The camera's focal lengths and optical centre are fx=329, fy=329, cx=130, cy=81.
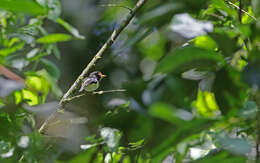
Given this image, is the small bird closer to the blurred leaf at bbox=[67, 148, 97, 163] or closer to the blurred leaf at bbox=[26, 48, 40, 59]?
the blurred leaf at bbox=[67, 148, 97, 163]

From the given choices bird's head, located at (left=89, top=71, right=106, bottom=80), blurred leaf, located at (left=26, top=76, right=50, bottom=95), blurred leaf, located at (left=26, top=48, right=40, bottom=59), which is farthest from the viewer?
blurred leaf, located at (left=26, top=48, right=40, bottom=59)

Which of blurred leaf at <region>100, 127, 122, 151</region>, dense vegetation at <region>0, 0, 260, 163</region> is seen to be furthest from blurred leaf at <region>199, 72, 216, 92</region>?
blurred leaf at <region>100, 127, 122, 151</region>

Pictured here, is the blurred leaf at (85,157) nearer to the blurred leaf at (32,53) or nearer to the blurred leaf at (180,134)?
the blurred leaf at (180,134)

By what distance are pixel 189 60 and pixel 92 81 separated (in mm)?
327

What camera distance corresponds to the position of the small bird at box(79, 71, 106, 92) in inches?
23.0

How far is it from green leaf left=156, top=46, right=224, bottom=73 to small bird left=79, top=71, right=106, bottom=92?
29cm

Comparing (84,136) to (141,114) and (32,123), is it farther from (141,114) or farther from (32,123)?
(141,114)

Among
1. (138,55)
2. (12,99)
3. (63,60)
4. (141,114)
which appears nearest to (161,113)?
(141,114)

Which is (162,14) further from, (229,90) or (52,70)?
(52,70)

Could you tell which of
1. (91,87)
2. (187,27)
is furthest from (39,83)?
(187,27)

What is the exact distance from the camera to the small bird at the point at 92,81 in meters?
0.58

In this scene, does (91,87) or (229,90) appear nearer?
(229,90)

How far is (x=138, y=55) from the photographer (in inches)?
16.1

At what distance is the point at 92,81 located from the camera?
0.60m
